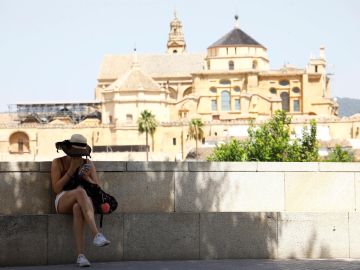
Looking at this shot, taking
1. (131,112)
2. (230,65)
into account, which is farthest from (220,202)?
(230,65)

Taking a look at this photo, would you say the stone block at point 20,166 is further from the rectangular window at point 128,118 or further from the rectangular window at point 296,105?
the rectangular window at point 296,105

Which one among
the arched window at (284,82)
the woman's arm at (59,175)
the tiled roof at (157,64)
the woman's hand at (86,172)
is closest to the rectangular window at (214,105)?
the arched window at (284,82)

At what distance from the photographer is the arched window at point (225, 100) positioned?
111375mm

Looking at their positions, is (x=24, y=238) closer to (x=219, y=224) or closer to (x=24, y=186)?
(x=24, y=186)

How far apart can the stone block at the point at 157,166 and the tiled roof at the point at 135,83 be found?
304ft

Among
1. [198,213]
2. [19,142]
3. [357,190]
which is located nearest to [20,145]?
[19,142]

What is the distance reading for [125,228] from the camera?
11391 mm

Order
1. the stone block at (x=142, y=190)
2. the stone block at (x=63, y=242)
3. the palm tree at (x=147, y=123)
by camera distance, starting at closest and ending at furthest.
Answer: the stone block at (x=63, y=242), the stone block at (x=142, y=190), the palm tree at (x=147, y=123)

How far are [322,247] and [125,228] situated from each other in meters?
2.54

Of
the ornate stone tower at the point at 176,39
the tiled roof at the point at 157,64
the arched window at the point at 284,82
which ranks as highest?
the ornate stone tower at the point at 176,39

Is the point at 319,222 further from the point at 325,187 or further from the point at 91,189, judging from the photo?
the point at 91,189

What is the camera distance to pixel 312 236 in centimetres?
1174

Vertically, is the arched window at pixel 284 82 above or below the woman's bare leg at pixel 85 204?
above

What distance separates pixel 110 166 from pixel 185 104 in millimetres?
97805
